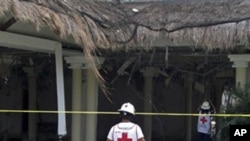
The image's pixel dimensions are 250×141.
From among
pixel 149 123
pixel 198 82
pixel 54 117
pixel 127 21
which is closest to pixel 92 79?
pixel 127 21

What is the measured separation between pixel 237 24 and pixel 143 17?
2.02 meters

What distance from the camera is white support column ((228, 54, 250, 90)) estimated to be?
11.0 metres

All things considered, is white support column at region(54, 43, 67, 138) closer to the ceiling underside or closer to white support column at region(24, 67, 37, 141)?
the ceiling underside

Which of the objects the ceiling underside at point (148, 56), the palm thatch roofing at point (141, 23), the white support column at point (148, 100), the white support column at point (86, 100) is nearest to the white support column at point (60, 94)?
the ceiling underside at point (148, 56)

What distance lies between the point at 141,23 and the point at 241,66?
2.07m

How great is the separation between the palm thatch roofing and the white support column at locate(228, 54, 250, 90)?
84 centimetres

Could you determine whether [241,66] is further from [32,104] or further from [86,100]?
[32,104]

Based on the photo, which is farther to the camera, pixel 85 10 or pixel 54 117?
pixel 54 117

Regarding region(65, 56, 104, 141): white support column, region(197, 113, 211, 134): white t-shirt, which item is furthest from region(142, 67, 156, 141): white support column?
region(65, 56, 104, 141): white support column

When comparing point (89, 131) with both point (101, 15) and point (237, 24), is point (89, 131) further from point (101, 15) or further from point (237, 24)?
point (237, 24)

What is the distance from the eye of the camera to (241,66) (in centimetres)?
1116

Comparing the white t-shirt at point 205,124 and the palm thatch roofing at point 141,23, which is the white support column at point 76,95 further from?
the white t-shirt at point 205,124

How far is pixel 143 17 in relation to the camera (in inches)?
449

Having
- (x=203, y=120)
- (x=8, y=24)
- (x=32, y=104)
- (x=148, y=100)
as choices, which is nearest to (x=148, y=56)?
(x=203, y=120)
